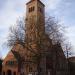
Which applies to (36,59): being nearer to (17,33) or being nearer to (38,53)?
(38,53)

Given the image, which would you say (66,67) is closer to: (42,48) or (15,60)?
(15,60)

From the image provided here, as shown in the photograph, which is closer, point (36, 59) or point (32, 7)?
point (36, 59)

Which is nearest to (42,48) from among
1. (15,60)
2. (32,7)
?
(15,60)

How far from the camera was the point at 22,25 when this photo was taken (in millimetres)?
41594

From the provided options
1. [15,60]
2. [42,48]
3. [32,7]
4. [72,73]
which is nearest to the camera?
[42,48]

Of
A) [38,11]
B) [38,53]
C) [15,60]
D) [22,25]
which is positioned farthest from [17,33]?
[38,11]

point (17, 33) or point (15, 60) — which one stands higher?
point (17, 33)

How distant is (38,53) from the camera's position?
40.0 meters

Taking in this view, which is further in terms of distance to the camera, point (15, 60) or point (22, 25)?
point (15, 60)

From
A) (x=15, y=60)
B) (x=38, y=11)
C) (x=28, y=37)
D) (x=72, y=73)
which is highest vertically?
(x=38, y=11)

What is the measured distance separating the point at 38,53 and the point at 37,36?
10.5ft

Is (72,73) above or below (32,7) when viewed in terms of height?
below

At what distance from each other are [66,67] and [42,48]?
38.2m

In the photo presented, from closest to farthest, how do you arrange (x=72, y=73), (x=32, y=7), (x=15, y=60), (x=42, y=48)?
(x=42, y=48) → (x=15, y=60) → (x=72, y=73) → (x=32, y=7)
